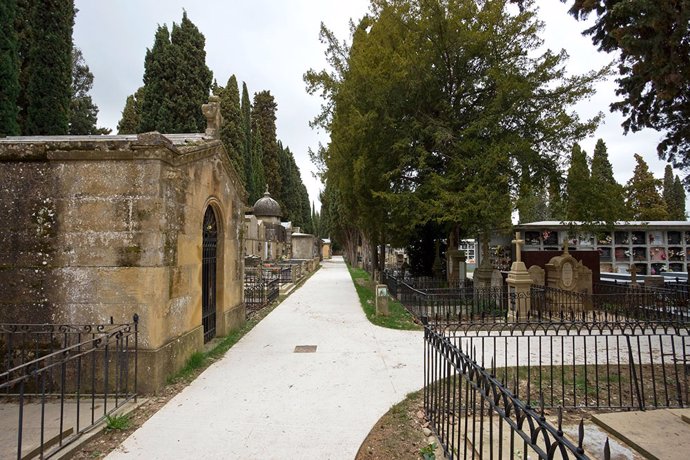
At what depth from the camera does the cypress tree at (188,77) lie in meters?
25.2

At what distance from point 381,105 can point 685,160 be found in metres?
9.32

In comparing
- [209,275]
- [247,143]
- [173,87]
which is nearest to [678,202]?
[247,143]

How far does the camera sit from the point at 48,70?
1877 cm

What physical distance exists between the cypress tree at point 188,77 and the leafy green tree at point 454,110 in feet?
48.5

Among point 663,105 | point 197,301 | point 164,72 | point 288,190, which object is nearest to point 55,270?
point 197,301

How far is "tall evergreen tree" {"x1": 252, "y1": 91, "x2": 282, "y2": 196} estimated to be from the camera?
45562 millimetres

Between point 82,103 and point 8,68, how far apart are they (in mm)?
18052

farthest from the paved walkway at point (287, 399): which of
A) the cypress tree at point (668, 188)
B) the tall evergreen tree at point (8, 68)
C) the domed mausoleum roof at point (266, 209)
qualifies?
the cypress tree at point (668, 188)

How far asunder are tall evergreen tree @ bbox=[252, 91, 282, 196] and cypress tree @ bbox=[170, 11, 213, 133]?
59.2 ft

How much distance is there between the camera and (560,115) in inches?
484

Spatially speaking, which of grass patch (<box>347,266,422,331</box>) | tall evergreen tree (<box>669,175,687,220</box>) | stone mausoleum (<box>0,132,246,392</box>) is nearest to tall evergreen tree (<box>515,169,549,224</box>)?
grass patch (<box>347,266,422,331</box>)

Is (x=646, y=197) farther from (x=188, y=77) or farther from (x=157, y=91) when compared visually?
(x=157, y=91)

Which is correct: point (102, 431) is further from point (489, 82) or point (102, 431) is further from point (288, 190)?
point (288, 190)

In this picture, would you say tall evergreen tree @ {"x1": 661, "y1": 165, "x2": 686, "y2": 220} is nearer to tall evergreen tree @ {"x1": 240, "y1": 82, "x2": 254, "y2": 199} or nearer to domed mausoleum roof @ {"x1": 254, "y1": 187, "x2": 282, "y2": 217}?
domed mausoleum roof @ {"x1": 254, "y1": 187, "x2": 282, "y2": 217}
